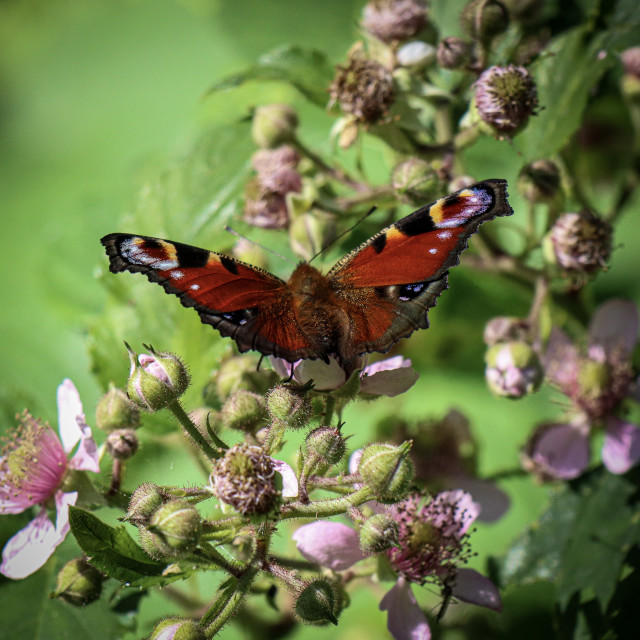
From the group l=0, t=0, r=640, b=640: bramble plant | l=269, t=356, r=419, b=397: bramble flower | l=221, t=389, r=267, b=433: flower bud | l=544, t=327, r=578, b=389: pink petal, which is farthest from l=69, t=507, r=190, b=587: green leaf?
l=544, t=327, r=578, b=389: pink petal

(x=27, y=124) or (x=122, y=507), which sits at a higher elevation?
(x=27, y=124)

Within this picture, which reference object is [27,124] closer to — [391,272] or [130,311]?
A: [130,311]

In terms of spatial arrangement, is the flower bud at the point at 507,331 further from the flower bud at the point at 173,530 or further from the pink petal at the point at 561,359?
the flower bud at the point at 173,530

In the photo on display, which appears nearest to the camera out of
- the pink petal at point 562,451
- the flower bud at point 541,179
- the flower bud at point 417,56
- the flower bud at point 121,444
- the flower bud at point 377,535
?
the flower bud at point 377,535

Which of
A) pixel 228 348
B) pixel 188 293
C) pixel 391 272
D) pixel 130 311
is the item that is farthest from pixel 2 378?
pixel 391 272

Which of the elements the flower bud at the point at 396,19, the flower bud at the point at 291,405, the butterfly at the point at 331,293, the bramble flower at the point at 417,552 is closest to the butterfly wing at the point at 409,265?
the butterfly at the point at 331,293

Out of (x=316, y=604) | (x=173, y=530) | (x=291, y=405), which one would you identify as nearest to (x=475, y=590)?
(x=316, y=604)

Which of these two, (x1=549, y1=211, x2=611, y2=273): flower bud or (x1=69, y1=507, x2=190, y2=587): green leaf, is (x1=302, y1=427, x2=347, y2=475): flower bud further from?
(x1=549, y1=211, x2=611, y2=273): flower bud
